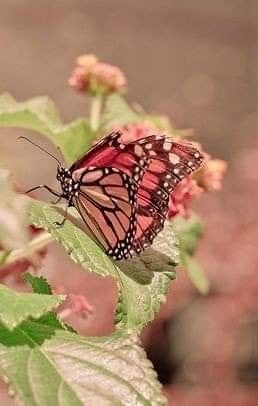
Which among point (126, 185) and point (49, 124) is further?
point (49, 124)

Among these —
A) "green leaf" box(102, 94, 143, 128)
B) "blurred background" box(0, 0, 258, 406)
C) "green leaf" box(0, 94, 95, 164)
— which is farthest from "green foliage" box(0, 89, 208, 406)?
"blurred background" box(0, 0, 258, 406)

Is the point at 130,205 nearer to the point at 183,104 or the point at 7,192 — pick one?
the point at 7,192

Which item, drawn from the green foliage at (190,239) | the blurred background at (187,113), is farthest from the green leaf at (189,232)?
the blurred background at (187,113)

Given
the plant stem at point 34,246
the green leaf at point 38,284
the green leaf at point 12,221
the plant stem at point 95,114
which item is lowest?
the green leaf at point 38,284

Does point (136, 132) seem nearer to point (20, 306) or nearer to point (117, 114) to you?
point (117, 114)

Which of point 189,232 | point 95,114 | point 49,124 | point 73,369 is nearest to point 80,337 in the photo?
point 73,369

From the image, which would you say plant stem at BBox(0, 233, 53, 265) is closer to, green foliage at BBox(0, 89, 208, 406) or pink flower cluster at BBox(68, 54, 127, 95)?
green foliage at BBox(0, 89, 208, 406)

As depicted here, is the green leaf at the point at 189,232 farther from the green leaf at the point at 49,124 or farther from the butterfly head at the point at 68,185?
the butterfly head at the point at 68,185

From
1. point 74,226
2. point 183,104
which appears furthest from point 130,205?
point 183,104
